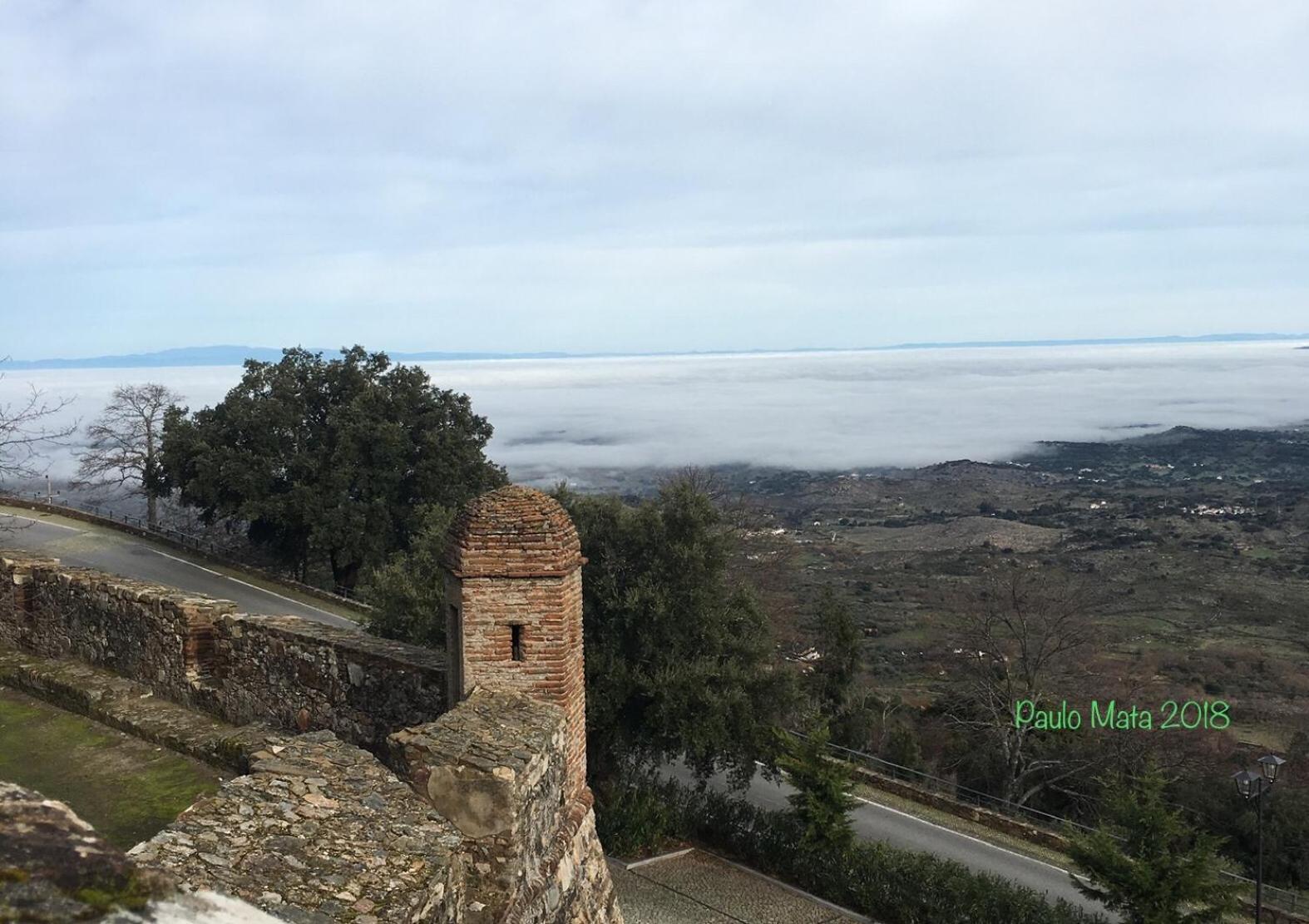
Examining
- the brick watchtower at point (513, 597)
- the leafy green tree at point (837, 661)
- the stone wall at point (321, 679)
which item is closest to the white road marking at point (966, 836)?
the leafy green tree at point (837, 661)

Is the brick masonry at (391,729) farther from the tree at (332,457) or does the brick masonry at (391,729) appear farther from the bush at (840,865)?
the tree at (332,457)

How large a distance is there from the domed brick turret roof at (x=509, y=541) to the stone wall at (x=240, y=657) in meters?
1.21

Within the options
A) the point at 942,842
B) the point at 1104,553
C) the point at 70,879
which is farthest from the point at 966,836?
the point at 1104,553

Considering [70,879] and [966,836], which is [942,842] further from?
[70,879]

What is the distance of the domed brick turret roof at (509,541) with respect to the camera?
6.33m

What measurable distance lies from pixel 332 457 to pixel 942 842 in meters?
22.6

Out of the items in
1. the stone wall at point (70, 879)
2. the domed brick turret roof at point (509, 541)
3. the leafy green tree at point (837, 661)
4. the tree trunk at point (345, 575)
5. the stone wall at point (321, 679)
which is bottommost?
the leafy green tree at point (837, 661)

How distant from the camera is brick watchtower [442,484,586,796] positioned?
634 centimetres

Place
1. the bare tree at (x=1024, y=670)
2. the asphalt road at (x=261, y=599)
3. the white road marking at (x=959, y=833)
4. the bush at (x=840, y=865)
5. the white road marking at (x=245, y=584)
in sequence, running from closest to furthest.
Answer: the bush at (x=840, y=865)
the asphalt road at (x=261, y=599)
the white road marking at (x=959, y=833)
the bare tree at (x=1024, y=670)
the white road marking at (x=245, y=584)

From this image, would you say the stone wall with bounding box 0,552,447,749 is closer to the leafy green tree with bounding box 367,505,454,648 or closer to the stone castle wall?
the stone castle wall

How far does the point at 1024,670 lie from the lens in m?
27.3

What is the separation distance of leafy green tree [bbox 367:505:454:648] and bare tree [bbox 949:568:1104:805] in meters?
14.9

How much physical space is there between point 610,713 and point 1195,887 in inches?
338

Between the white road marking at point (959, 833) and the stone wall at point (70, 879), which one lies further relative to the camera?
the white road marking at point (959, 833)
